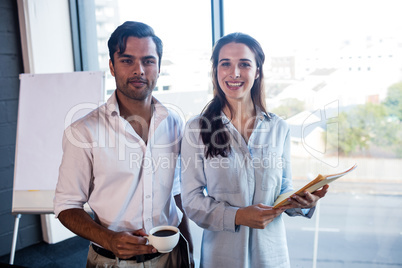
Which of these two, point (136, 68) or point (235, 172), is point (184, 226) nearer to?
point (235, 172)

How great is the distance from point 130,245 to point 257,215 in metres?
0.44

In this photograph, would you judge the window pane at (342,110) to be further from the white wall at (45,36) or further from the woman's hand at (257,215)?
the white wall at (45,36)

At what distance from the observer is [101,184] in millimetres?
1260

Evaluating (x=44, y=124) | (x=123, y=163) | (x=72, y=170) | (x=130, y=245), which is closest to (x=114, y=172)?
(x=123, y=163)

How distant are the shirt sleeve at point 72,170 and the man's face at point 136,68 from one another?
0.27 m

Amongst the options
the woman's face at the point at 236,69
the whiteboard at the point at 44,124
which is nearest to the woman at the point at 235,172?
the woman's face at the point at 236,69

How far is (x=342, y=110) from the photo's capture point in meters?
1.77

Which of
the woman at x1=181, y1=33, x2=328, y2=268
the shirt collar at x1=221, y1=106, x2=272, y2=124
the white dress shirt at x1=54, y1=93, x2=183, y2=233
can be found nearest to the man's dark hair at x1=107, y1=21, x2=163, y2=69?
the white dress shirt at x1=54, y1=93, x2=183, y2=233

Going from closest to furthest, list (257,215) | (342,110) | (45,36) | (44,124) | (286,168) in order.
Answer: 1. (257,215)
2. (286,168)
3. (342,110)
4. (44,124)
5. (45,36)

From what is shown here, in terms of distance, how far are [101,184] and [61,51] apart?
207 centimetres

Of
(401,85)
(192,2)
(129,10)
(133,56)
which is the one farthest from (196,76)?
(401,85)

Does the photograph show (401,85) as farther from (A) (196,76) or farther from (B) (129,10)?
(B) (129,10)

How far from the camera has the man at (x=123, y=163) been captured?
1235 mm

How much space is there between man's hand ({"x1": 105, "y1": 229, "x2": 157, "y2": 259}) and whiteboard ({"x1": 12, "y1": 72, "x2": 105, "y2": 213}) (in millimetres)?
1276
